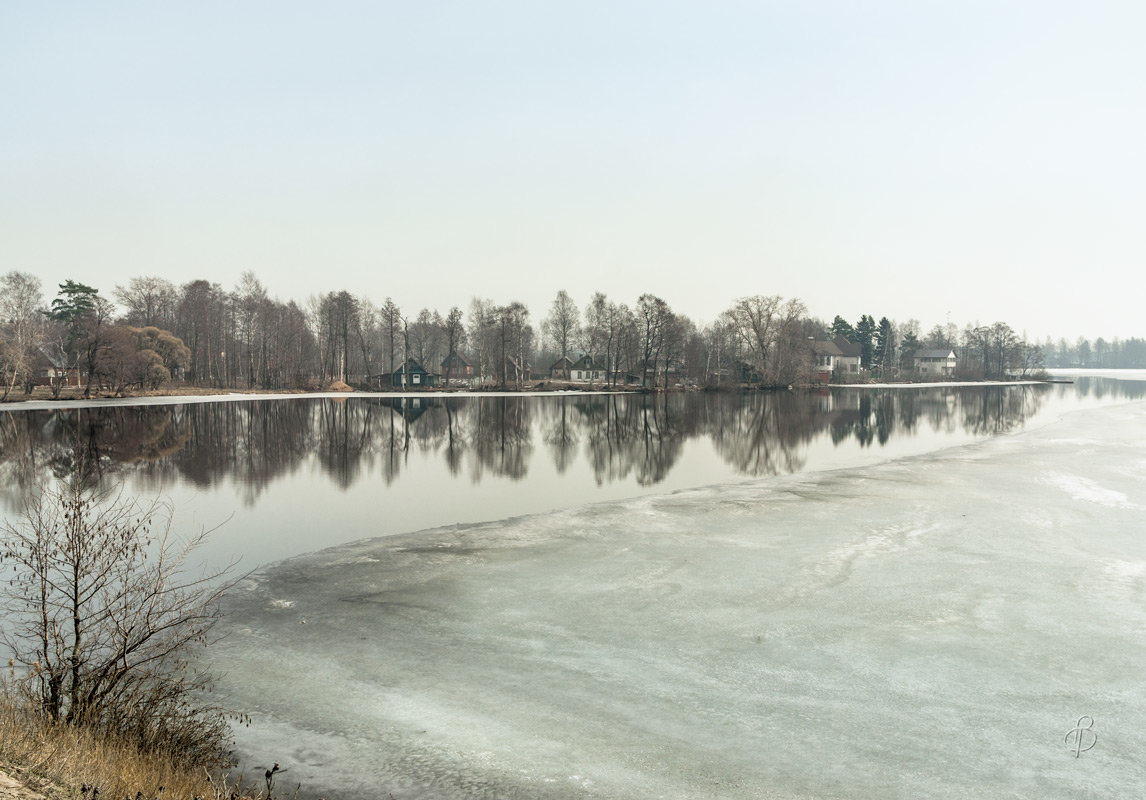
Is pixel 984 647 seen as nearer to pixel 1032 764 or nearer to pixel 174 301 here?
pixel 1032 764

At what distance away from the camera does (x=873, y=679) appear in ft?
25.0

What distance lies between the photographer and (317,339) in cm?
11800

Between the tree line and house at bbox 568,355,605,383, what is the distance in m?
0.59

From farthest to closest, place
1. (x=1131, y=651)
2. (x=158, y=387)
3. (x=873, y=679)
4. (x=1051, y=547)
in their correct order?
(x=158, y=387) < (x=1051, y=547) < (x=1131, y=651) < (x=873, y=679)

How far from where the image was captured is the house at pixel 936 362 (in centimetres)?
15388

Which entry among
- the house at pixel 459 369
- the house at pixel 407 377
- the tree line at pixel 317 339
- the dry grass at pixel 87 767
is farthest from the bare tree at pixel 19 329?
the dry grass at pixel 87 767

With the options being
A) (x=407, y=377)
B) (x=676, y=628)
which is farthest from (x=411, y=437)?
(x=407, y=377)

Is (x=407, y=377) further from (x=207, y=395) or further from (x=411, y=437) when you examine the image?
(x=411, y=437)

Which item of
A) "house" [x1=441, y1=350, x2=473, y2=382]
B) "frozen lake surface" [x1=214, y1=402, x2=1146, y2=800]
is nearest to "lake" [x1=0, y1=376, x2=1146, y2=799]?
"frozen lake surface" [x1=214, y1=402, x2=1146, y2=800]

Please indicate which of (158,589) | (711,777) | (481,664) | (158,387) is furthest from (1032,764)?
(158,387)

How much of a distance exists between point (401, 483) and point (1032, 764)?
1778cm

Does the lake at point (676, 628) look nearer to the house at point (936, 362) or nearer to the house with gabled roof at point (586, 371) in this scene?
the house with gabled roof at point (586, 371)

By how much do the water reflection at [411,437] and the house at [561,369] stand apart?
57878 millimetres
